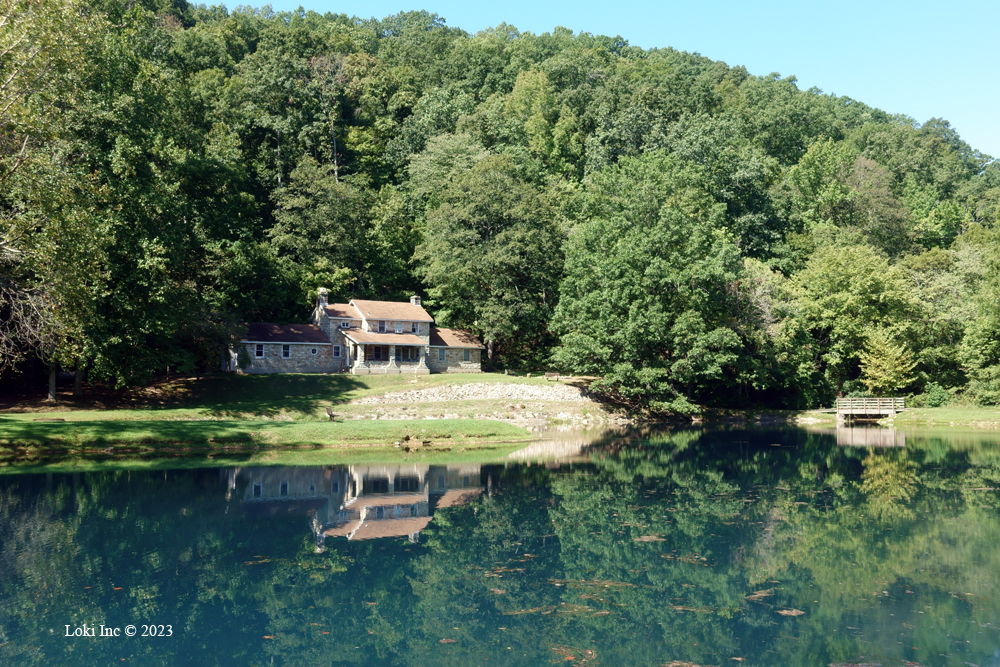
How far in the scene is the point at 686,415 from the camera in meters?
54.7

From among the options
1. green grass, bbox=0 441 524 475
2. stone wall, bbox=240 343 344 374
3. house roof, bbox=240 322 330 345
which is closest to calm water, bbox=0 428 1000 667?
green grass, bbox=0 441 524 475

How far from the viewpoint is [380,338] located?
5934 centimetres

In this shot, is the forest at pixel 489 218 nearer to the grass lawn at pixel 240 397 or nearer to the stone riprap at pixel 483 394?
the grass lawn at pixel 240 397

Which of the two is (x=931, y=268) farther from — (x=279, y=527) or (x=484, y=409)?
(x=279, y=527)

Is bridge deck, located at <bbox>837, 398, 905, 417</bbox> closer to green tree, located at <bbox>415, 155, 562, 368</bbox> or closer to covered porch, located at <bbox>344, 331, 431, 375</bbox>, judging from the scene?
green tree, located at <bbox>415, 155, 562, 368</bbox>

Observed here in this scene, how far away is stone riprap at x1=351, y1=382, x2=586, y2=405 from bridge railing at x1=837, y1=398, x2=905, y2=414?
20.7 metres

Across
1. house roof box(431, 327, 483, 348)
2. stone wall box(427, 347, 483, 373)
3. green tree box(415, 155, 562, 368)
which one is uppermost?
green tree box(415, 155, 562, 368)

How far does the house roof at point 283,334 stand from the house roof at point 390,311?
409 cm

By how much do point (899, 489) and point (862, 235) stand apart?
187 feet

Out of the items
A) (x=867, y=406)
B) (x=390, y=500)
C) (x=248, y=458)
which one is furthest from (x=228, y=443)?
(x=867, y=406)

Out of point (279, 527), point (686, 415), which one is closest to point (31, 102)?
point (279, 527)

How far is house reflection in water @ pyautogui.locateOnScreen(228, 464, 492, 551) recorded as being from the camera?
18.8 m

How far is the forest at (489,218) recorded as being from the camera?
3409cm

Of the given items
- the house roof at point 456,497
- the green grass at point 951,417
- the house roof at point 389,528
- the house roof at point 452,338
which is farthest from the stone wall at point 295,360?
the green grass at point 951,417
